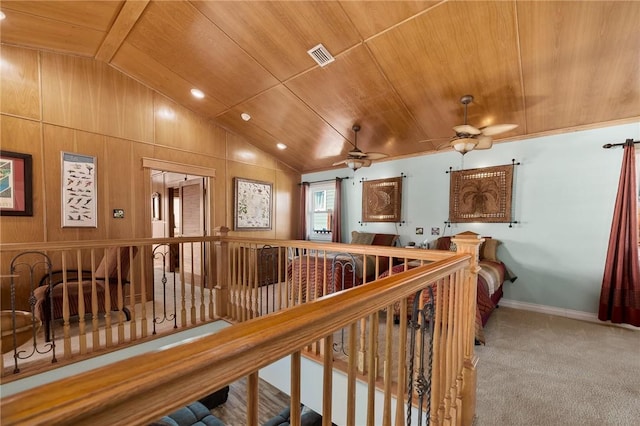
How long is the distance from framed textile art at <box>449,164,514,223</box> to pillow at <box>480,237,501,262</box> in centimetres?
34

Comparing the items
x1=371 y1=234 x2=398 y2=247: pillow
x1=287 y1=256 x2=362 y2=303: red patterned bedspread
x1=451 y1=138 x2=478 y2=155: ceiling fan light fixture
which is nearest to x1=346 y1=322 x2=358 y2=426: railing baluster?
x1=287 y1=256 x2=362 y2=303: red patterned bedspread

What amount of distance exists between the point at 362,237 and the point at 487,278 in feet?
8.29

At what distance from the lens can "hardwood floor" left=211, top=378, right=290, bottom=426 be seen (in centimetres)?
260

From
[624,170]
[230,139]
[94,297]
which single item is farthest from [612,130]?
[94,297]

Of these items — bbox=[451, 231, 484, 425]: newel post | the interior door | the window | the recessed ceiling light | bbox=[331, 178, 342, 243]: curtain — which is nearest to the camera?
bbox=[451, 231, 484, 425]: newel post

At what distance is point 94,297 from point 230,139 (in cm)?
353

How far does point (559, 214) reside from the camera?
3777 mm

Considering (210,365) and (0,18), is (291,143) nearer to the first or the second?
(0,18)

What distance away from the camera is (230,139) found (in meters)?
5.15

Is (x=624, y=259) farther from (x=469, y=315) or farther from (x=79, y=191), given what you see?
(x=79, y=191)

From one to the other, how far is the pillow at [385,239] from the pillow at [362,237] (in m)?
0.09

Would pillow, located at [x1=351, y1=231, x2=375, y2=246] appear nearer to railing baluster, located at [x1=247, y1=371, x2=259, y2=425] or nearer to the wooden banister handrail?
the wooden banister handrail

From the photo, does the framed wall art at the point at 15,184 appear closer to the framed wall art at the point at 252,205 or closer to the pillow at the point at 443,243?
Answer: the framed wall art at the point at 252,205

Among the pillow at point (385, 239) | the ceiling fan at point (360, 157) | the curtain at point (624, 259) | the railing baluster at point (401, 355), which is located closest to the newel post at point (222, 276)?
the ceiling fan at point (360, 157)
